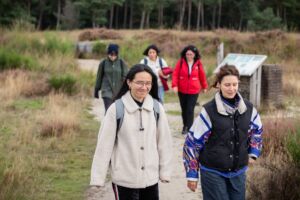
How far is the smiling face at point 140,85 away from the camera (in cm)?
444

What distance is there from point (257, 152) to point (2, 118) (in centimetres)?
824

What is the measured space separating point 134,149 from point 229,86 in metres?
0.88

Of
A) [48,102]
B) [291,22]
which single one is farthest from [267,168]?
[291,22]

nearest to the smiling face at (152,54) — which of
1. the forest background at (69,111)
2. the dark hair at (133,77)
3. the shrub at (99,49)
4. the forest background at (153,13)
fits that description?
the forest background at (69,111)

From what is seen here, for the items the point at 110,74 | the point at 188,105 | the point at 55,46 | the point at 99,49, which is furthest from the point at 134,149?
the point at 99,49

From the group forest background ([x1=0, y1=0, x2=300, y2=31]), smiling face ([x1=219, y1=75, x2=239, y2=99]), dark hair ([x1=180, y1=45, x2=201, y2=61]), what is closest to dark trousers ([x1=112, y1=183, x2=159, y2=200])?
smiling face ([x1=219, y1=75, x2=239, y2=99])

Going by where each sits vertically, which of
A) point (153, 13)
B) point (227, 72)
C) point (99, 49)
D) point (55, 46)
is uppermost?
point (153, 13)

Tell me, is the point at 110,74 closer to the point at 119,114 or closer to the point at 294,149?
the point at 294,149

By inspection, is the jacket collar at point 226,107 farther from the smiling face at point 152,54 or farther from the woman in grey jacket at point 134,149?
the smiling face at point 152,54

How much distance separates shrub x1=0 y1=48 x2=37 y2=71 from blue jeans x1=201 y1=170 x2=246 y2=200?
14814mm

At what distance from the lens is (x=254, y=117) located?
4.61 m

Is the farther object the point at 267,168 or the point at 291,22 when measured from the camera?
the point at 291,22

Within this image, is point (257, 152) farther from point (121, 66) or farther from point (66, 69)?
point (66, 69)

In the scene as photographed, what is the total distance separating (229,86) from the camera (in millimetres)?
4484
